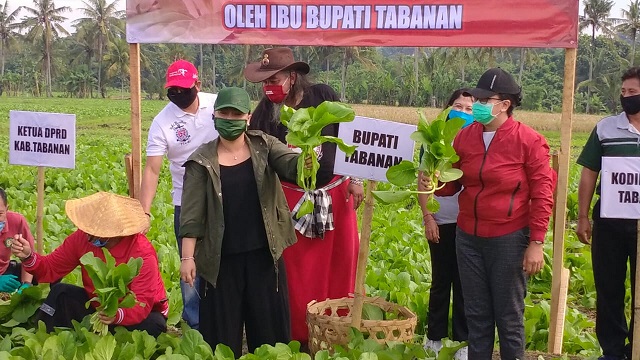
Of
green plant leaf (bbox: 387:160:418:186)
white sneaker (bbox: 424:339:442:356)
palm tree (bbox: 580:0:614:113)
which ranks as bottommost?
white sneaker (bbox: 424:339:442:356)

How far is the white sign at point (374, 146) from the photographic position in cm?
426

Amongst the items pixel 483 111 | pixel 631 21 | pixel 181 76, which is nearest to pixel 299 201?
pixel 181 76

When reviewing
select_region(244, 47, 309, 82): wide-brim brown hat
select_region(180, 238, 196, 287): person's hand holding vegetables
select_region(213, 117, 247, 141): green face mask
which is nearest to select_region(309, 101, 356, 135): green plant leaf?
select_region(213, 117, 247, 141): green face mask

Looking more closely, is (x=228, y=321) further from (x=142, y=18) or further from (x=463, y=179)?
(x=142, y=18)

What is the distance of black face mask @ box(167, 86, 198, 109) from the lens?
5.02m

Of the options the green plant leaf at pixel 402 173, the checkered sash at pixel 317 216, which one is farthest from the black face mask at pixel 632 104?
the checkered sash at pixel 317 216

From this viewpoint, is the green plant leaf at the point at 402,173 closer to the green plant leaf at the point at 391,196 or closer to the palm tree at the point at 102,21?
the green plant leaf at the point at 391,196

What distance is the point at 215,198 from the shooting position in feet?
13.5

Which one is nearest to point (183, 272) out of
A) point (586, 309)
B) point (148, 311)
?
point (148, 311)

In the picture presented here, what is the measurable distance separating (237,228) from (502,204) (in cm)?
140

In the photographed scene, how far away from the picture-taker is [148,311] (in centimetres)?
457

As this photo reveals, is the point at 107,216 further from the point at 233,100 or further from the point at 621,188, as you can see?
the point at 621,188

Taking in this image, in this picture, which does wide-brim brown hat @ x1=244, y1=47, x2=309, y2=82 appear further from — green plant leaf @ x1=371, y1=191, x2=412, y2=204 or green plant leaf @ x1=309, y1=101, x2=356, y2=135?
green plant leaf @ x1=371, y1=191, x2=412, y2=204

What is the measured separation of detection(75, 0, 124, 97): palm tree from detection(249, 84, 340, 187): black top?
73.0m
